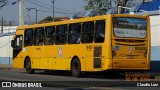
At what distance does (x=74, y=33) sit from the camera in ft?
A: 81.5

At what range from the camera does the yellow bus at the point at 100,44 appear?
22484 millimetres

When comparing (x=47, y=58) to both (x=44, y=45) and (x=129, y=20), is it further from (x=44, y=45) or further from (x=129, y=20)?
(x=129, y=20)

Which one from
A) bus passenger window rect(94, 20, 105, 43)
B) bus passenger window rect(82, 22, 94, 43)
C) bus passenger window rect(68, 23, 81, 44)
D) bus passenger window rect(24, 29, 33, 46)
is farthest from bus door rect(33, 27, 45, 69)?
bus passenger window rect(94, 20, 105, 43)

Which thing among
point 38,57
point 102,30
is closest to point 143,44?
point 102,30

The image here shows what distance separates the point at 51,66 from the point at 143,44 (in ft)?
21.6

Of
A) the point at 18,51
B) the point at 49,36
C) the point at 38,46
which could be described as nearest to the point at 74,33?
the point at 49,36

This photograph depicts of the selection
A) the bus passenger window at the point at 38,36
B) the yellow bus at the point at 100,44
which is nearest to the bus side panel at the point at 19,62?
the bus passenger window at the point at 38,36

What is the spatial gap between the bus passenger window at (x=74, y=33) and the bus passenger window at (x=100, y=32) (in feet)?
5.11

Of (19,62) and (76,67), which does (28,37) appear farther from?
(76,67)

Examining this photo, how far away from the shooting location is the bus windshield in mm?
22656

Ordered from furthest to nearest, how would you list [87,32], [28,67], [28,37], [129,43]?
[28,67], [28,37], [87,32], [129,43]

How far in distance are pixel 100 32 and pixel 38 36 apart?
6817mm

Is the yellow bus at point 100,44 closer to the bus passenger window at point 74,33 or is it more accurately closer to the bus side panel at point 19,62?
the bus passenger window at point 74,33

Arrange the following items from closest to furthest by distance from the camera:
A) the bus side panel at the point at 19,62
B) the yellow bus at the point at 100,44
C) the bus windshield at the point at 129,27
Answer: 1. the yellow bus at the point at 100,44
2. the bus windshield at the point at 129,27
3. the bus side panel at the point at 19,62
